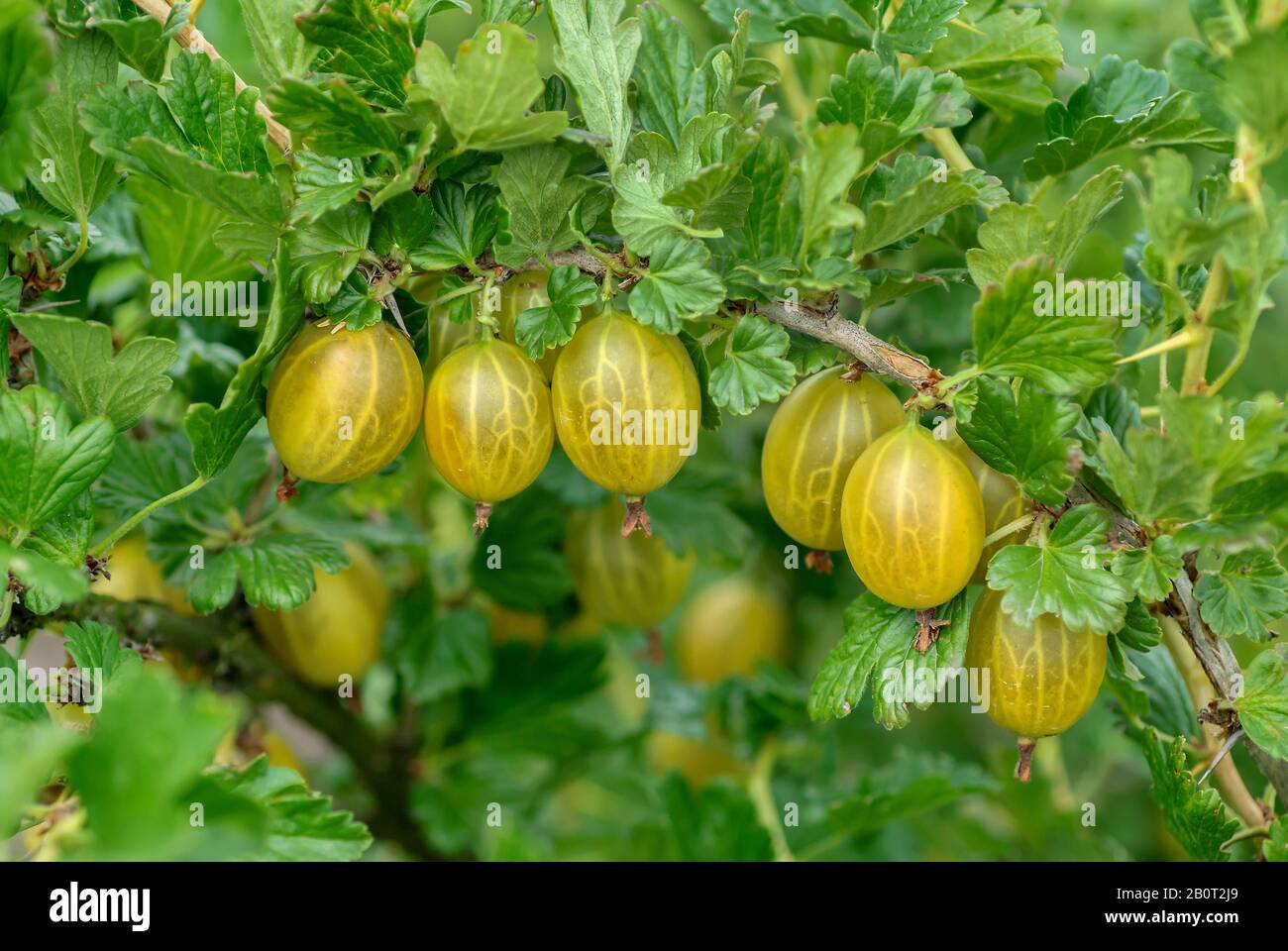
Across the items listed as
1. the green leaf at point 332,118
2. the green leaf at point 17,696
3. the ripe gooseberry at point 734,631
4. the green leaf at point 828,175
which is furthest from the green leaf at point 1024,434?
the ripe gooseberry at point 734,631

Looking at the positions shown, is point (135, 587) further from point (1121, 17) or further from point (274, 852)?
point (1121, 17)

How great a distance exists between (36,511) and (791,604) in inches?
32.9

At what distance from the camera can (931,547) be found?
2.05 feet

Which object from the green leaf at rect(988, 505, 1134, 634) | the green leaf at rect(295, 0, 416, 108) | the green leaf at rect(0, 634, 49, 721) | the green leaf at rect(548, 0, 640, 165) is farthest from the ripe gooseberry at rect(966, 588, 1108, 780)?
the green leaf at rect(0, 634, 49, 721)

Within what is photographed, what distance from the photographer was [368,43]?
0.63 meters

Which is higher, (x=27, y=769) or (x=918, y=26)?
(x=918, y=26)

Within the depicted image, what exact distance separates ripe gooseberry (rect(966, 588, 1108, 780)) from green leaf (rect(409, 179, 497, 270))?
35 cm

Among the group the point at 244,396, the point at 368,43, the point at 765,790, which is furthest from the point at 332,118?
the point at 765,790

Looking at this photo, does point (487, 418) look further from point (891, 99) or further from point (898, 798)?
point (898, 798)

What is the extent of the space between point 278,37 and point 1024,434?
1.58ft

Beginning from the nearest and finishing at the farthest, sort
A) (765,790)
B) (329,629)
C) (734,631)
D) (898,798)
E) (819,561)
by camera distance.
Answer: (819,561)
(898,798)
(329,629)
(765,790)
(734,631)

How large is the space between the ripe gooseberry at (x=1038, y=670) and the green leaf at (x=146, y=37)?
569 mm

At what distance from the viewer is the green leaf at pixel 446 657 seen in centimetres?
106

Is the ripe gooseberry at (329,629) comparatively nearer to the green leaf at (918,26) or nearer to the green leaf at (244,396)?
the green leaf at (244,396)
